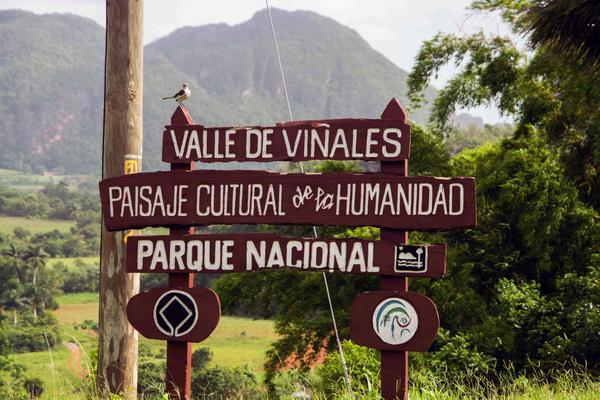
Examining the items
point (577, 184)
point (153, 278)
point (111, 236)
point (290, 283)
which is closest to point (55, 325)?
point (153, 278)

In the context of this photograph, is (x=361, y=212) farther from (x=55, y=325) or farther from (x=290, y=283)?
(x=55, y=325)

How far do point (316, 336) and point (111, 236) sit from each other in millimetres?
11493

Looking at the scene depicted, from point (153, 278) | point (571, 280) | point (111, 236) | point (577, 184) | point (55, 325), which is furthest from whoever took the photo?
point (55, 325)

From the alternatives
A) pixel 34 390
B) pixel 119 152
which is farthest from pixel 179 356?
pixel 34 390

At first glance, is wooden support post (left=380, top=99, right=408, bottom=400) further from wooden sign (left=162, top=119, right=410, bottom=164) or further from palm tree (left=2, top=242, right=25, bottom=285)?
palm tree (left=2, top=242, right=25, bottom=285)

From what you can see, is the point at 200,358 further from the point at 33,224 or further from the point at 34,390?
the point at 33,224

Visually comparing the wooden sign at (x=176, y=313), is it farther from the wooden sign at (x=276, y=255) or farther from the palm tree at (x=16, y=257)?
the palm tree at (x=16, y=257)

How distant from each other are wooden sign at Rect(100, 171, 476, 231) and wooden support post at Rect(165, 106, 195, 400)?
14 centimetres

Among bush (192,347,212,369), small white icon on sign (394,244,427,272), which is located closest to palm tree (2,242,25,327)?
bush (192,347,212,369)

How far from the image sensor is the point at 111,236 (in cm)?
623

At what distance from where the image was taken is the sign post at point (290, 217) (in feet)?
18.8

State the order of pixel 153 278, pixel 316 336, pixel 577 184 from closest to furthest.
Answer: pixel 577 184 → pixel 316 336 → pixel 153 278

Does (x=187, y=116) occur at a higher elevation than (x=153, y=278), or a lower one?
higher

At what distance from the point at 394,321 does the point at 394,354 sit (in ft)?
0.80
